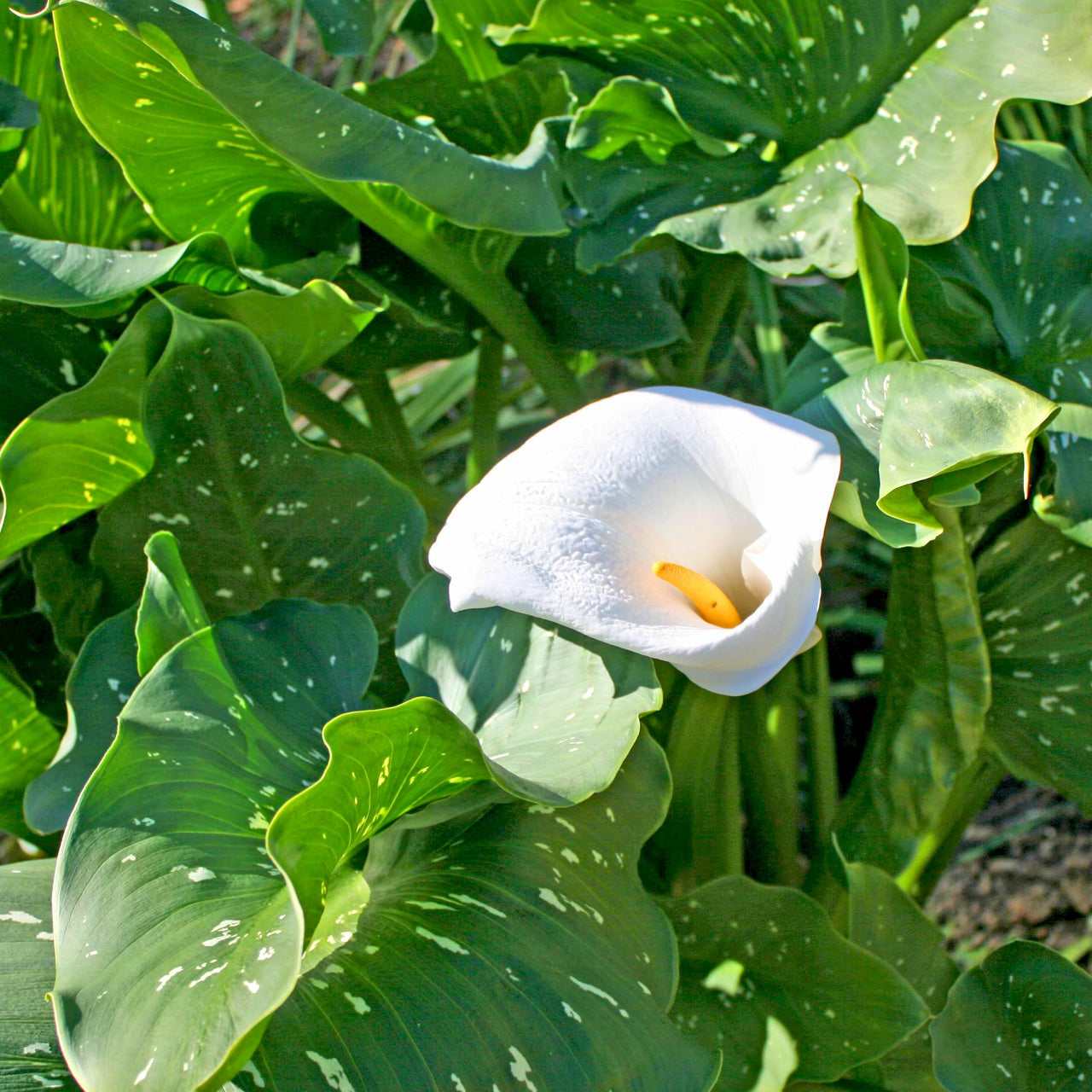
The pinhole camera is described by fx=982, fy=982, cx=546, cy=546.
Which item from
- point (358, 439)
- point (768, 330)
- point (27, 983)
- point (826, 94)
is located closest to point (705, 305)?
point (768, 330)

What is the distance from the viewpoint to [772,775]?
77cm

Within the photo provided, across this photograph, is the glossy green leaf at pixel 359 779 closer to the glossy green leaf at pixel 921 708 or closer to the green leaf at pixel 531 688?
the green leaf at pixel 531 688

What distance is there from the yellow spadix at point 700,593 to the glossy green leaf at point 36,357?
47 centimetres

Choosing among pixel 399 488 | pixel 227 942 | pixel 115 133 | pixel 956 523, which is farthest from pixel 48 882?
pixel 956 523

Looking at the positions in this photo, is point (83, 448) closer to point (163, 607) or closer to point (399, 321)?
point (163, 607)

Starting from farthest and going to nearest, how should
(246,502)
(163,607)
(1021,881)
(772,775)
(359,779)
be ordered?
(1021,881)
(772,775)
(246,502)
(163,607)
(359,779)

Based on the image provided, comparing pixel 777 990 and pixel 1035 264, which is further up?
pixel 1035 264

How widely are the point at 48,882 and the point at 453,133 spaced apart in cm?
62

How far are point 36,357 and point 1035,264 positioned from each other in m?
0.71

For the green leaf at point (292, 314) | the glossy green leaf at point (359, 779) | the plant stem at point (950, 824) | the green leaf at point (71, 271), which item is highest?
the green leaf at point (71, 271)

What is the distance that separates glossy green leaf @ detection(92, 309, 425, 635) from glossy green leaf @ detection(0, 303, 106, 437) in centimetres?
14

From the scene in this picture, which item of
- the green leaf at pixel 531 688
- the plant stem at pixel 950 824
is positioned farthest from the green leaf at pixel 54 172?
the plant stem at pixel 950 824

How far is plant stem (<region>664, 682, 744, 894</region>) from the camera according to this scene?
0.65m

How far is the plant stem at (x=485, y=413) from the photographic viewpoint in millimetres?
882
